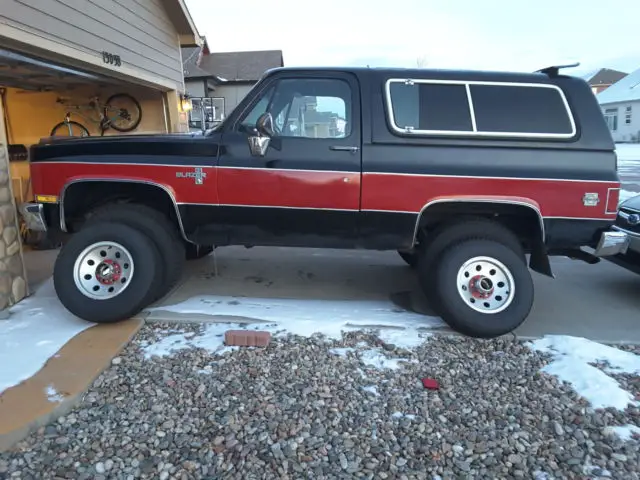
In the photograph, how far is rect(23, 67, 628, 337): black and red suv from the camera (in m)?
3.88

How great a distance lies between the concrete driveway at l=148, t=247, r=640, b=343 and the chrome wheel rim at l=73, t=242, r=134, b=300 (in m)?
Answer: 0.42

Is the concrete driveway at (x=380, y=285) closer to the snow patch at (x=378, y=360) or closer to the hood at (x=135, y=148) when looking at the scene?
the snow patch at (x=378, y=360)

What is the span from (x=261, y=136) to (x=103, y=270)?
178 cm

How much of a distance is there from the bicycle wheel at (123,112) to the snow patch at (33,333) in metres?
5.59

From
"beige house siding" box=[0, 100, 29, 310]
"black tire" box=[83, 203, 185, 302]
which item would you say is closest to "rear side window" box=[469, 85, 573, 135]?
"black tire" box=[83, 203, 185, 302]

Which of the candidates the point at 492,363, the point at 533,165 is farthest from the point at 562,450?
the point at 533,165

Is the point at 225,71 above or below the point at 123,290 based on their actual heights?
above

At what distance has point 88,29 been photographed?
6.40m

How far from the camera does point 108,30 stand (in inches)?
274

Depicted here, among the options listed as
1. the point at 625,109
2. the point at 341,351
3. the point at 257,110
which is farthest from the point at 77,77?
the point at 625,109

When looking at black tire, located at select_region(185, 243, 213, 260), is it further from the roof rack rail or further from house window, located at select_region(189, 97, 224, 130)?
the roof rack rail

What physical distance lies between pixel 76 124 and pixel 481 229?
8.35 metres

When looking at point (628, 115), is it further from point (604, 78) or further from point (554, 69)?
point (554, 69)

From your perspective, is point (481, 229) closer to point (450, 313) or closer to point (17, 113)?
point (450, 313)
